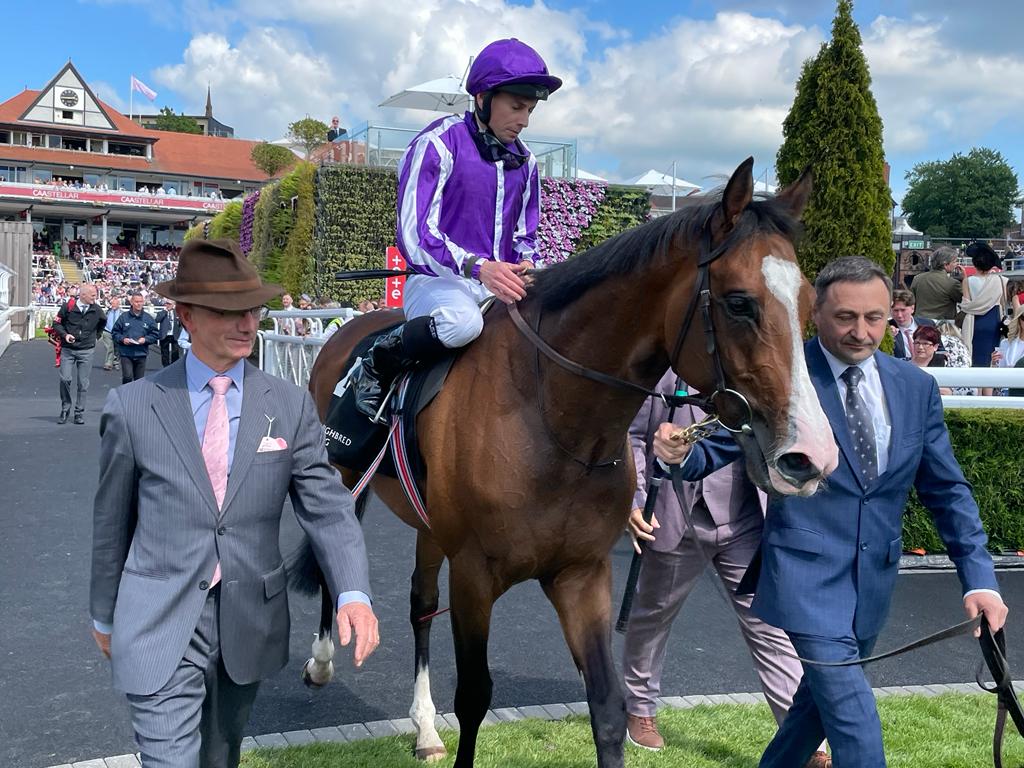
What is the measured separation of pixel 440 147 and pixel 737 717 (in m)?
2.71

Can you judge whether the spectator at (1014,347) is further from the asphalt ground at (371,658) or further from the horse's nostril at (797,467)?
the horse's nostril at (797,467)

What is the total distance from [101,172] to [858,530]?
7438 centimetres

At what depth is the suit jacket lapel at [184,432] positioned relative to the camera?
235cm

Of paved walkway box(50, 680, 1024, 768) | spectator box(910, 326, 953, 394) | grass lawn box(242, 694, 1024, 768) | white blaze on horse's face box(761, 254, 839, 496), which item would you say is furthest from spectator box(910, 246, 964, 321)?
white blaze on horse's face box(761, 254, 839, 496)

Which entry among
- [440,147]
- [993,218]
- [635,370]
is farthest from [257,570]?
[993,218]

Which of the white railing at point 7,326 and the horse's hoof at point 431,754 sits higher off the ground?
the white railing at point 7,326

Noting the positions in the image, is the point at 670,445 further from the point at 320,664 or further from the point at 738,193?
the point at 320,664

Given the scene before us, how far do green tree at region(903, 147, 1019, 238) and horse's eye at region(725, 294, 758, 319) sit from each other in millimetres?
75925

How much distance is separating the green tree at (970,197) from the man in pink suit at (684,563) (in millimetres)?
74728

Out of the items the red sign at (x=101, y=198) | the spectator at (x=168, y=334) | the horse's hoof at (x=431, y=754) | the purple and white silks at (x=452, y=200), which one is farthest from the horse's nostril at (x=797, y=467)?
the red sign at (x=101, y=198)

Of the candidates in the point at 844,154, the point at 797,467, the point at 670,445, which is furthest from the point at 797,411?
the point at 844,154

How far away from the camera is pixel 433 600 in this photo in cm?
437

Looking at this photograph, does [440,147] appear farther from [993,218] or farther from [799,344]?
[993,218]

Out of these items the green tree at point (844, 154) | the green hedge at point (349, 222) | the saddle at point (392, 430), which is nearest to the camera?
the saddle at point (392, 430)
